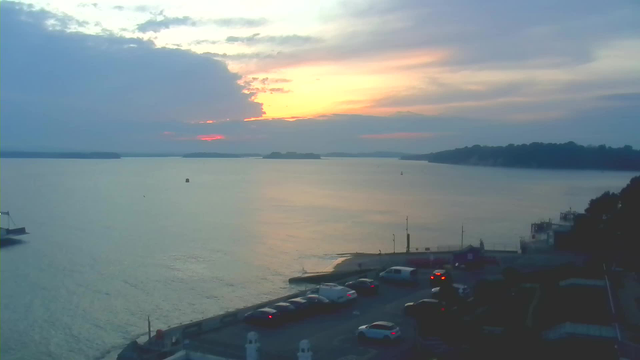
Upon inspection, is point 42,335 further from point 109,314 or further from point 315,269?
point 315,269

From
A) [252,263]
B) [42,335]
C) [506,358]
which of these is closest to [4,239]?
[252,263]

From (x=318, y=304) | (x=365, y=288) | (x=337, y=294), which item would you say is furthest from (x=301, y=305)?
(x=365, y=288)

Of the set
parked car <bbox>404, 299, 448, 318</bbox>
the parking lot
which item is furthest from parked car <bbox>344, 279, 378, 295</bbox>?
parked car <bbox>404, 299, 448, 318</bbox>

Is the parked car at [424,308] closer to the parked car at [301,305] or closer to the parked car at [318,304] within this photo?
the parked car at [318,304]

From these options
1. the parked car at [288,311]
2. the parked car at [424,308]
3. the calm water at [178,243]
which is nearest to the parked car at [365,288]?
the parked car at [424,308]

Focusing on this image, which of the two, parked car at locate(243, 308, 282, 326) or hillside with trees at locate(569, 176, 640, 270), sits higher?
hillside with trees at locate(569, 176, 640, 270)

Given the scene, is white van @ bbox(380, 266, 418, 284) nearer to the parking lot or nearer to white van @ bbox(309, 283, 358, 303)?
the parking lot
